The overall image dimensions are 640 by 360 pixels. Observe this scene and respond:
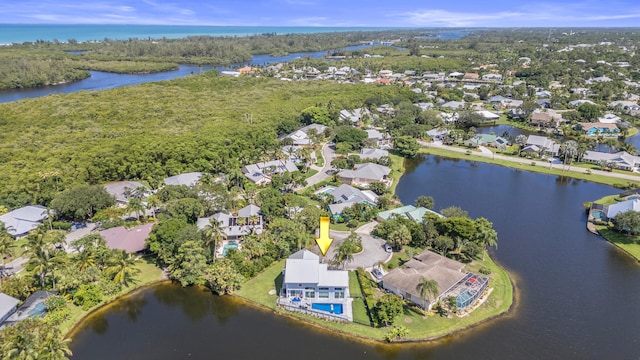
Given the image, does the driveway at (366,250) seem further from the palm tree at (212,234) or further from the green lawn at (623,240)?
the green lawn at (623,240)

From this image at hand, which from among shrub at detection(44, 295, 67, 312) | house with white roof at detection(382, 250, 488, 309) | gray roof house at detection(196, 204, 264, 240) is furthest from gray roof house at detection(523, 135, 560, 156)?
shrub at detection(44, 295, 67, 312)

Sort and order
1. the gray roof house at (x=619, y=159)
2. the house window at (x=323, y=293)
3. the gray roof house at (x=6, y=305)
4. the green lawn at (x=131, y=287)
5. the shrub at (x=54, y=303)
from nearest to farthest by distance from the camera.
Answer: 1. the gray roof house at (x=6, y=305)
2. the green lawn at (x=131, y=287)
3. the shrub at (x=54, y=303)
4. the house window at (x=323, y=293)
5. the gray roof house at (x=619, y=159)

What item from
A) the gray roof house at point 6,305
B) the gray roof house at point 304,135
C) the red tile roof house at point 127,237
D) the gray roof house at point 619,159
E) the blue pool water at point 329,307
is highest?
the gray roof house at point 304,135

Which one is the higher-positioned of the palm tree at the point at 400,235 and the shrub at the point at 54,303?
the palm tree at the point at 400,235

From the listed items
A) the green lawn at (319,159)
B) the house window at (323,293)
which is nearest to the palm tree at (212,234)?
the house window at (323,293)

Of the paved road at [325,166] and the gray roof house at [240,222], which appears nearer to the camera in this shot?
the gray roof house at [240,222]

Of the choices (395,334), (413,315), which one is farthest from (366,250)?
(395,334)

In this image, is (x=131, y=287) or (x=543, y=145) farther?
(x=543, y=145)

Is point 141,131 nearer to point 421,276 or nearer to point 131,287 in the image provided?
point 131,287
